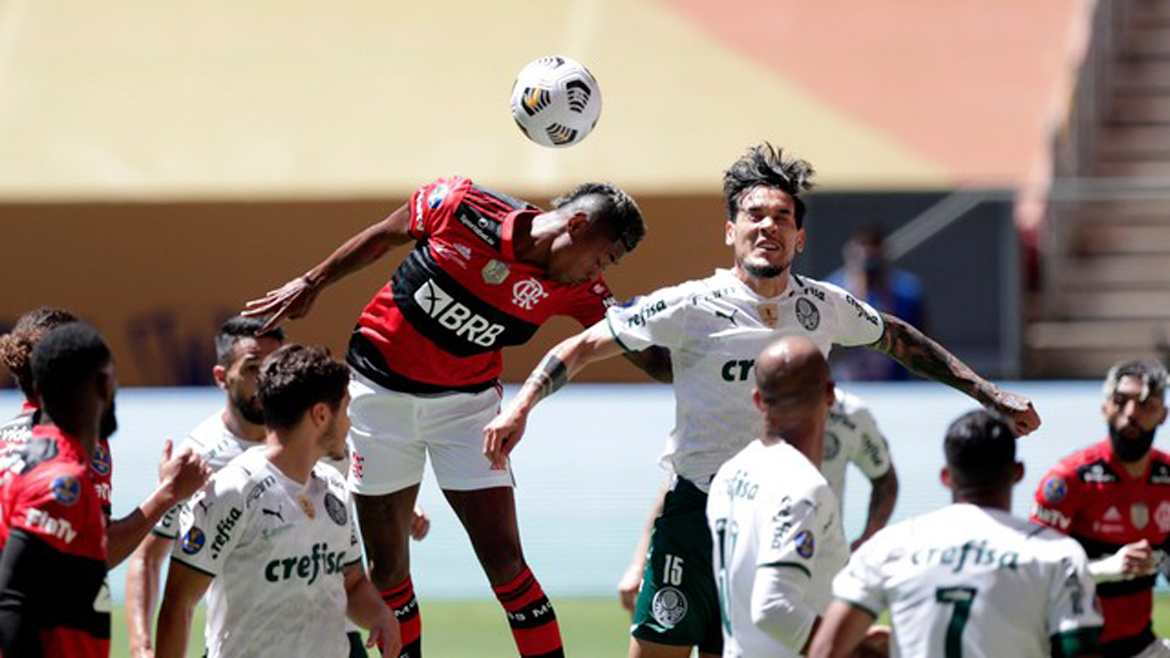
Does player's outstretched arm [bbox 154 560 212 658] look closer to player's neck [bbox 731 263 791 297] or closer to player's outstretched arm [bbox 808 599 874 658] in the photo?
player's outstretched arm [bbox 808 599 874 658]

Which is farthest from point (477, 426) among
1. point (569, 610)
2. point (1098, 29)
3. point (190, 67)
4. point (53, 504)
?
point (190, 67)

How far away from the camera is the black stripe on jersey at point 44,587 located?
536 centimetres

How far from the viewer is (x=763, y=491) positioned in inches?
210

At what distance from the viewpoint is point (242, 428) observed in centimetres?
802

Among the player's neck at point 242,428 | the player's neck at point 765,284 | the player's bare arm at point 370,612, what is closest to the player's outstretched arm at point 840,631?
the player's bare arm at point 370,612

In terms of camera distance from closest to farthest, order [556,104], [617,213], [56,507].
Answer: [56,507]
[617,213]
[556,104]

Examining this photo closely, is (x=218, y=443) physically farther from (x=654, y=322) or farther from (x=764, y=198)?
(x=764, y=198)

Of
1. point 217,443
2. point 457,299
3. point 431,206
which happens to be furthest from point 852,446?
point 217,443

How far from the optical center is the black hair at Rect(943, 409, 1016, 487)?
17.0ft

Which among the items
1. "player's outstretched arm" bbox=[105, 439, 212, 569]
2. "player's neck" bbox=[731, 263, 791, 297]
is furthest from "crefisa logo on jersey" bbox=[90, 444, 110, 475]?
"player's neck" bbox=[731, 263, 791, 297]

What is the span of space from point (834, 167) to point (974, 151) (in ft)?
5.63

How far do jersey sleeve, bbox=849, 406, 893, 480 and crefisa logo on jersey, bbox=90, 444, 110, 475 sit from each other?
413cm

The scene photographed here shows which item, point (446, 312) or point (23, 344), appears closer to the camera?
point (23, 344)

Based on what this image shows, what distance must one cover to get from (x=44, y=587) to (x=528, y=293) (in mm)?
2974
